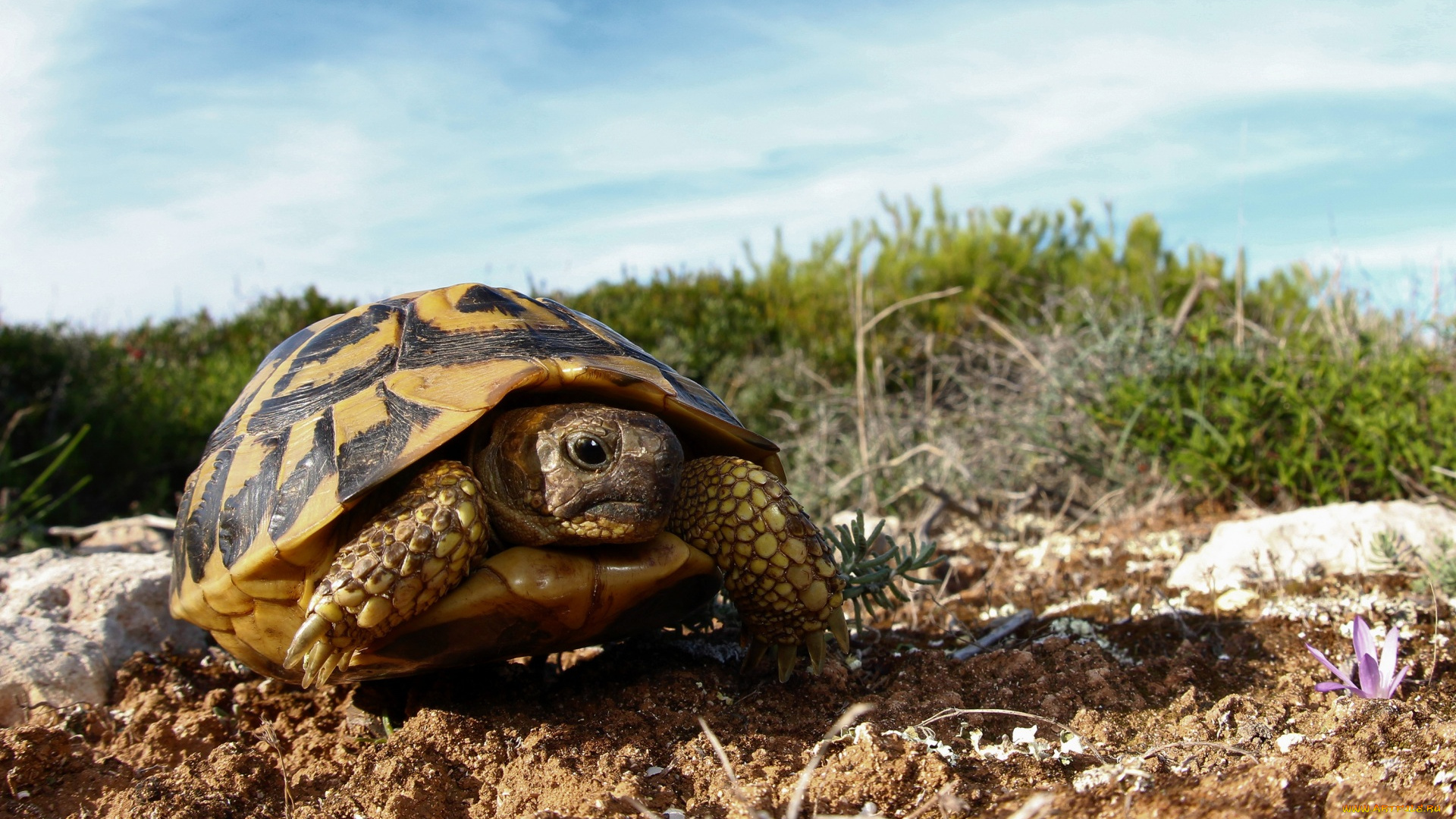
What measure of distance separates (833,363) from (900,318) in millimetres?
571

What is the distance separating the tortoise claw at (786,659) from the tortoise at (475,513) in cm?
1

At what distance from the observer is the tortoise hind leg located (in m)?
1.67

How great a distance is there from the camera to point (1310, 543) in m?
2.98

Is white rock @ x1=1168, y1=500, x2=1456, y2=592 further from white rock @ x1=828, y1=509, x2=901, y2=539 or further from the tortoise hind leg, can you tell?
the tortoise hind leg

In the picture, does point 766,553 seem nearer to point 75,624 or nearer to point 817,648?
point 817,648

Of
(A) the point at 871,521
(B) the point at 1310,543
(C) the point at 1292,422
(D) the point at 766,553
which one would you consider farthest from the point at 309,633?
(C) the point at 1292,422

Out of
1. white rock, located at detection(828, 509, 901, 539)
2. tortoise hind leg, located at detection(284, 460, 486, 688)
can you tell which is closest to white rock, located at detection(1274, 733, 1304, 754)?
tortoise hind leg, located at detection(284, 460, 486, 688)

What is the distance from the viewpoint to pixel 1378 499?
3855 mm

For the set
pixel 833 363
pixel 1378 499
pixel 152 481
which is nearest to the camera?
pixel 1378 499

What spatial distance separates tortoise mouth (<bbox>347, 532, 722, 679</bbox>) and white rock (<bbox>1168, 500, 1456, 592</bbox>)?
163 cm

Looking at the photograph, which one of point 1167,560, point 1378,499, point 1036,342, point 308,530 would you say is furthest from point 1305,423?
point 308,530

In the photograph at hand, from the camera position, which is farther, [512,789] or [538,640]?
[538,640]

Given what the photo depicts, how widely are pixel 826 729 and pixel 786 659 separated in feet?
0.69

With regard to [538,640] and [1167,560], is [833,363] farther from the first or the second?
[538,640]
